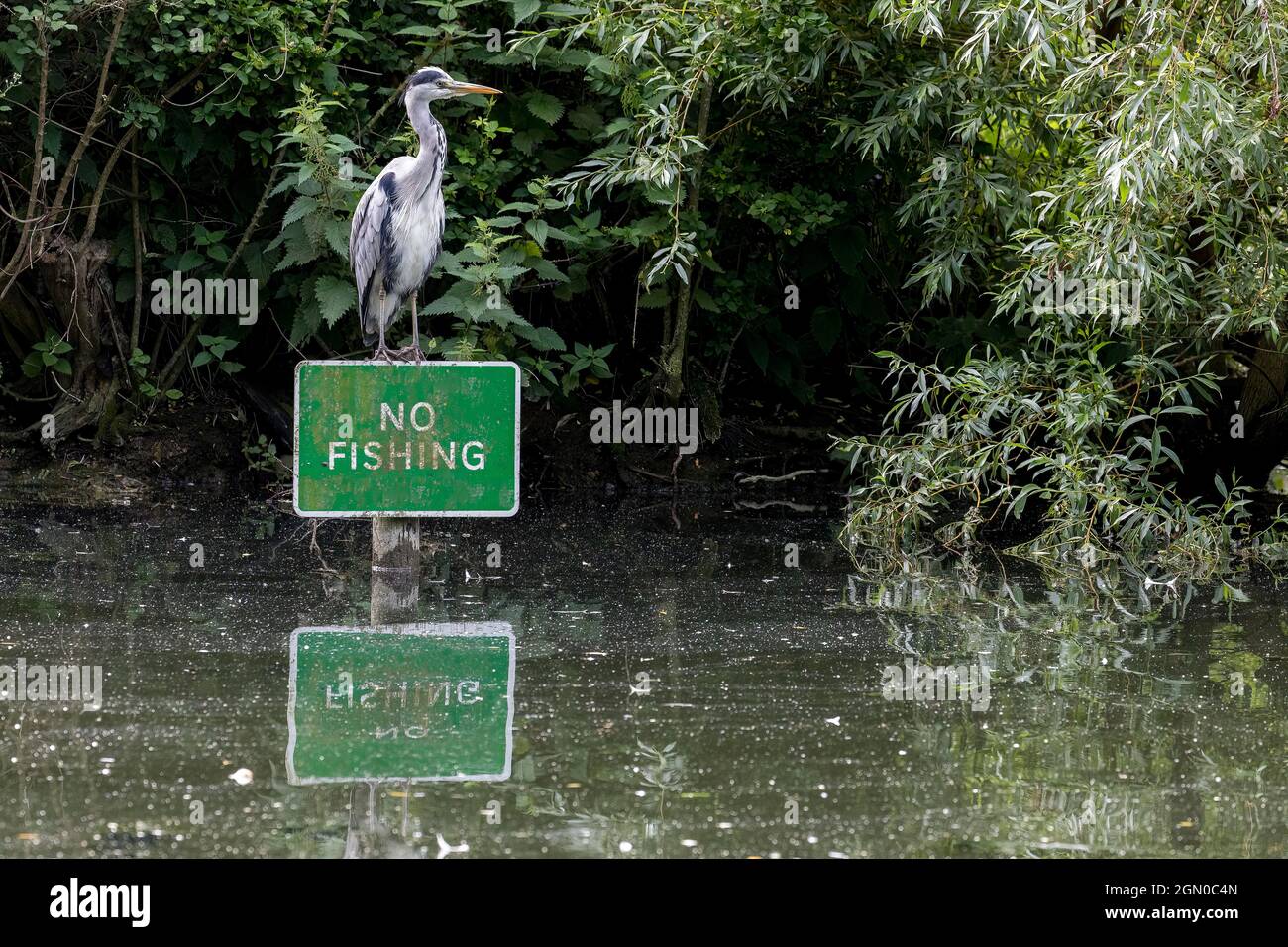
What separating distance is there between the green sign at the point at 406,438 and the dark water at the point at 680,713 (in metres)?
0.49

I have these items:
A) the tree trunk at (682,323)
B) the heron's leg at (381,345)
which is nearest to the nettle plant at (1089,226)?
the tree trunk at (682,323)

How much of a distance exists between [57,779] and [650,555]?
4.03 meters

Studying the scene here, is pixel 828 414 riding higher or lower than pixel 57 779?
higher

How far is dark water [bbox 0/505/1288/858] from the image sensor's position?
3730 millimetres

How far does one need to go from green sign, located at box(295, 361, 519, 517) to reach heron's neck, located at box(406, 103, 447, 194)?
3.09 feet

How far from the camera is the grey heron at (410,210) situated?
6469 mm

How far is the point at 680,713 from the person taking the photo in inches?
187

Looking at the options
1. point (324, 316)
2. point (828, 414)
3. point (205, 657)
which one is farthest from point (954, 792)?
point (828, 414)

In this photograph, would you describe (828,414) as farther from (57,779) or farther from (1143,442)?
(57,779)

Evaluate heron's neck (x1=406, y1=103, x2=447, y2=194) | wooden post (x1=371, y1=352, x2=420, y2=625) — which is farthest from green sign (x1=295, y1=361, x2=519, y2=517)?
heron's neck (x1=406, y1=103, x2=447, y2=194)

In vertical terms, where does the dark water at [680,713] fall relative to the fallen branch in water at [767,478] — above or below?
below

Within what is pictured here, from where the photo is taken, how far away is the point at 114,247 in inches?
369

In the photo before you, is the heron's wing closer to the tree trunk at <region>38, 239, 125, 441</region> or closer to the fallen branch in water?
the tree trunk at <region>38, 239, 125, 441</region>

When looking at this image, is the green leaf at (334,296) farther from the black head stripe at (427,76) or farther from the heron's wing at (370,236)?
the black head stripe at (427,76)
